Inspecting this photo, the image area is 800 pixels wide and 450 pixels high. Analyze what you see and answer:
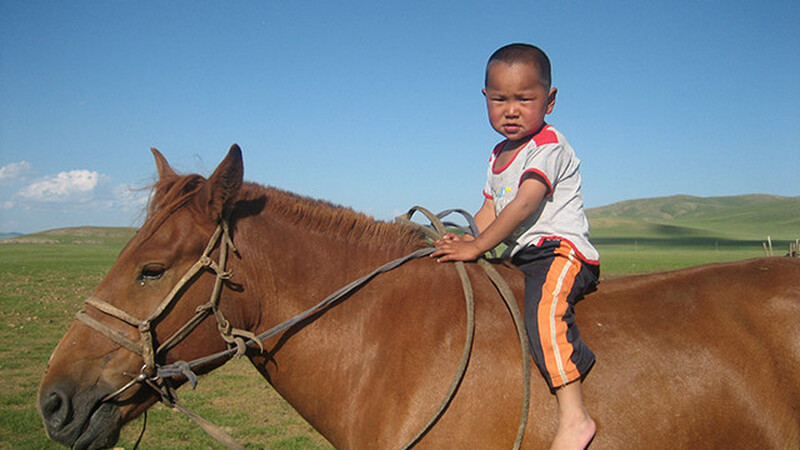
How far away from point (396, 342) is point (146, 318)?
130 centimetres

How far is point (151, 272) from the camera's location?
267 cm

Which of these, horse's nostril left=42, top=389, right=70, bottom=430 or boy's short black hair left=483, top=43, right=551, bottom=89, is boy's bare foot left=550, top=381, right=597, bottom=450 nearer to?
boy's short black hair left=483, top=43, right=551, bottom=89

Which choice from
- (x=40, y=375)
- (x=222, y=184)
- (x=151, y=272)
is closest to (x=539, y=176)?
(x=222, y=184)

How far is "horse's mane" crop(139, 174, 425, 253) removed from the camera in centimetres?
281

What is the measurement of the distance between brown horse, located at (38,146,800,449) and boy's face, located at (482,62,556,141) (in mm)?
893

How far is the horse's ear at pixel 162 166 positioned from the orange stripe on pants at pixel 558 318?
225 cm

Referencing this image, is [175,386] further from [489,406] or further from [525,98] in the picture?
[525,98]

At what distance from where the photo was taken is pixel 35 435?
6570mm

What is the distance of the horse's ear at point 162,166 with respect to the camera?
305 cm

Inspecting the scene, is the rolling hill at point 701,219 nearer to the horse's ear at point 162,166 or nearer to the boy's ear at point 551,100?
the boy's ear at point 551,100

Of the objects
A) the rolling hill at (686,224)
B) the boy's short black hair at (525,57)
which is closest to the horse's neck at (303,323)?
the boy's short black hair at (525,57)

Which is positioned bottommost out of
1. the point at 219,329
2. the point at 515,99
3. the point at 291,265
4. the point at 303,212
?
the point at 219,329

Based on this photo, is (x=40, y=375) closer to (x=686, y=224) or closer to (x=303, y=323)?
(x=303, y=323)

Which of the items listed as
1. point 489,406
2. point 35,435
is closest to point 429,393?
point 489,406
